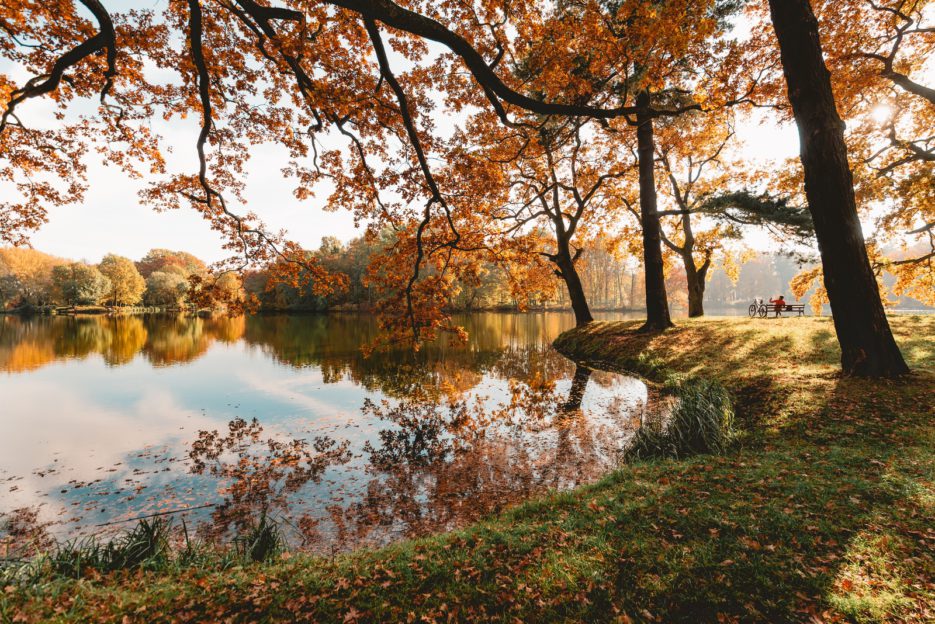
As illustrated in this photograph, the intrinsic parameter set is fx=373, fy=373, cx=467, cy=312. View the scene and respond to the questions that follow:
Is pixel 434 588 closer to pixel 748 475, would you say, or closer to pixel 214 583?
pixel 214 583

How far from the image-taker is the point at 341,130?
777cm

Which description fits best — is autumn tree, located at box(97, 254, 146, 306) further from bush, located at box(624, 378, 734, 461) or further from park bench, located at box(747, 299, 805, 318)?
park bench, located at box(747, 299, 805, 318)

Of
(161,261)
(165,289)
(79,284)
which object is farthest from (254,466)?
(161,261)

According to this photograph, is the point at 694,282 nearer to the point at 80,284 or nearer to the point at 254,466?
the point at 254,466

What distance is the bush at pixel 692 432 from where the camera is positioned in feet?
20.7

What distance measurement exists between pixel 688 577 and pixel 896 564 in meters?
1.56

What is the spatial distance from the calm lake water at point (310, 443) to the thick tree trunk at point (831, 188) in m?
4.59

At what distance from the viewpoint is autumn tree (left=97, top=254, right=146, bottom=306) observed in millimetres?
68938

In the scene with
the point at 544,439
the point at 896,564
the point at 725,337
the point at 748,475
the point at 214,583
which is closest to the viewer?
the point at 896,564

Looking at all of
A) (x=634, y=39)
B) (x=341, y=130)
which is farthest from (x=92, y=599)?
(x=634, y=39)

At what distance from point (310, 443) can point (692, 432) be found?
25.8ft

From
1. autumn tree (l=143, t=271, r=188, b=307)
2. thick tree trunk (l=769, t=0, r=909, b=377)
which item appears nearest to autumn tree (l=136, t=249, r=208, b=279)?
autumn tree (l=143, t=271, r=188, b=307)

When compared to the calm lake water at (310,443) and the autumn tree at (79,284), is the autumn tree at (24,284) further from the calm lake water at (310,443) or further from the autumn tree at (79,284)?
the calm lake water at (310,443)

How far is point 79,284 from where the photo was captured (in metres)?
65.9
